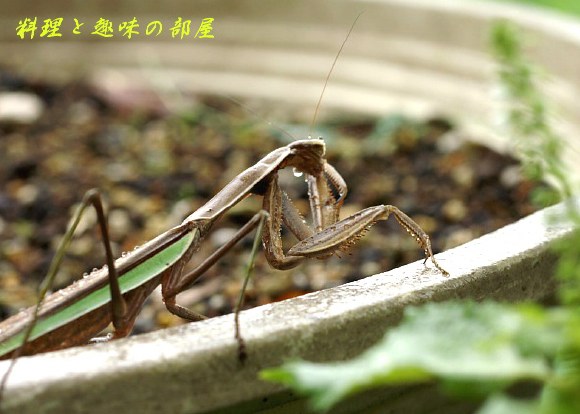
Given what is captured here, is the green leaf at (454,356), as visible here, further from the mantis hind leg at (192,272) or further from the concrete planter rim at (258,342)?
the mantis hind leg at (192,272)

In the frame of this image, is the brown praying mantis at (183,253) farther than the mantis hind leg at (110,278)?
Yes

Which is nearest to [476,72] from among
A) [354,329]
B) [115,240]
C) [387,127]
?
[387,127]

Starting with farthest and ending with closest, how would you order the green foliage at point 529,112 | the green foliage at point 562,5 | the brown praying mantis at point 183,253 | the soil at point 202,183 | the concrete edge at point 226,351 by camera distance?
the green foliage at point 562,5 → the soil at point 202,183 → the brown praying mantis at point 183,253 → the green foliage at point 529,112 → the concrete edge at point 226,351

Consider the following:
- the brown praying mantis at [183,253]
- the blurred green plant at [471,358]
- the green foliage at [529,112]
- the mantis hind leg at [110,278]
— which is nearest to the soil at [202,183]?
the brown praying mantis at [183,253]

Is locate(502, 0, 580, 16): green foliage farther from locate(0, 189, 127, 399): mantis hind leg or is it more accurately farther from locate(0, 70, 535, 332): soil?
locate(0, 189, 127, 399): mantis hind leg

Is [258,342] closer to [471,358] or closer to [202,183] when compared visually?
[471,358]

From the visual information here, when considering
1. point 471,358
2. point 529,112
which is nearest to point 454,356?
point 471,358
